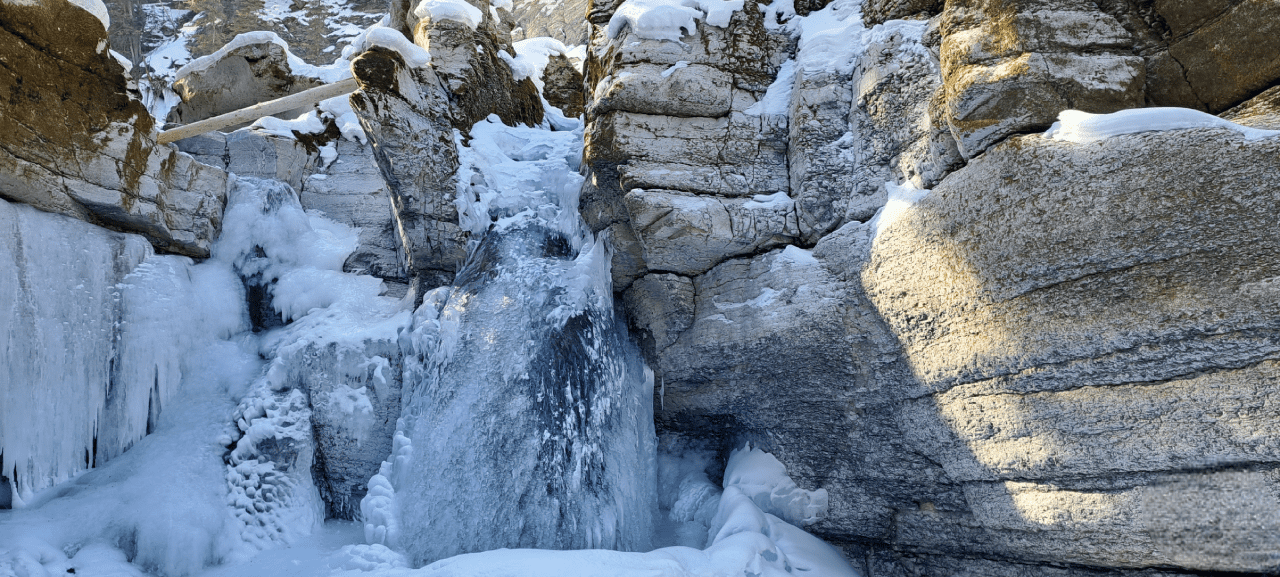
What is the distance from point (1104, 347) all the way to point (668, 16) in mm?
4085

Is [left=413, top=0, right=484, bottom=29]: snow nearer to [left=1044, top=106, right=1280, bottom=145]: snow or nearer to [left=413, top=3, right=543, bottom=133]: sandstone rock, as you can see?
[left=413, top=3, right=543, bottom=133]: sandstone rock

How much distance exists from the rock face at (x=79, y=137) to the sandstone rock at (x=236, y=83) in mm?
4794

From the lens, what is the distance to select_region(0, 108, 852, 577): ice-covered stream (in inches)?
189

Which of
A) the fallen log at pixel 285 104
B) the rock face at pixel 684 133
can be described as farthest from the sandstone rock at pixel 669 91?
the fallen log at pixel 285 104

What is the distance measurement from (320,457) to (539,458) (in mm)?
2364

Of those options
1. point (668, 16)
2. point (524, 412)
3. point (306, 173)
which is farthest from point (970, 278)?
point (306, 173)

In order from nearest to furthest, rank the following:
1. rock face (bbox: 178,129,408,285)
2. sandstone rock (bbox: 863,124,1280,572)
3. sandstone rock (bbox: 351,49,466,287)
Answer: sandstone rock (bbox: 863,124,1280,572) → sandstone rock (bbox: 351,49,466,287) → rock face (bbox: 178,129,408,285)

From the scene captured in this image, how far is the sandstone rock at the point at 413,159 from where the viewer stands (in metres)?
6.54

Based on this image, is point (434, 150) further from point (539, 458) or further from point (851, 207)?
point (851, 207)

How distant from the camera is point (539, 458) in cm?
499

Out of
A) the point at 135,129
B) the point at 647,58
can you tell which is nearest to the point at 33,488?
the point at 135,129

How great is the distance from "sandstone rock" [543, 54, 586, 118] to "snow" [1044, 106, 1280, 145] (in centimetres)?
679

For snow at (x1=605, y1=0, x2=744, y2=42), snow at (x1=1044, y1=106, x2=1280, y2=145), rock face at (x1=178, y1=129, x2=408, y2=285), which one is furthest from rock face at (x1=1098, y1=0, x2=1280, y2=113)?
rock face at (x1=178, y1=129, x2=408, y2=285)

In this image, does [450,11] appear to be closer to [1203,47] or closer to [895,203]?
[895,203]
